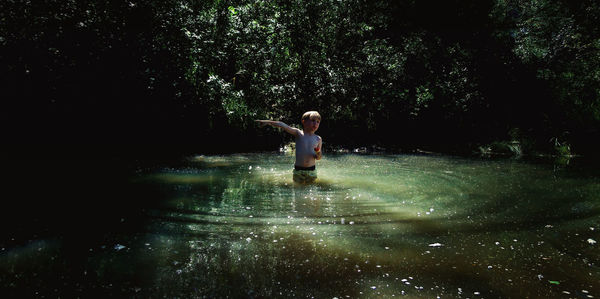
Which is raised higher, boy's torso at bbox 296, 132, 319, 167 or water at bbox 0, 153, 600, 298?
boy's torso at bbox 296, 132, 319, 167

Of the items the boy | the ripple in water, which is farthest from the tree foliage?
the boy

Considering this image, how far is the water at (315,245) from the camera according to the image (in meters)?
2.47

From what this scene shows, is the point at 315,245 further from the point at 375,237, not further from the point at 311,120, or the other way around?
the point at 311,120

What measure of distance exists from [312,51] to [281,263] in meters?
14.7

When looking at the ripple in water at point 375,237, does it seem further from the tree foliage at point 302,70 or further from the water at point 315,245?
the tree foliage at point 302,70

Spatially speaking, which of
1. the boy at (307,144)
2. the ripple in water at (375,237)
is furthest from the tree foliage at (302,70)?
→ the boy at (307,144)

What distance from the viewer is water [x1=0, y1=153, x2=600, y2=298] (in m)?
2.47

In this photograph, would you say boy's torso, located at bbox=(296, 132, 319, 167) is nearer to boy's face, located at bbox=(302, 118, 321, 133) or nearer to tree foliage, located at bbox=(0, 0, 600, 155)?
boy's face, located at bbox=(302, 118, 321, 133)

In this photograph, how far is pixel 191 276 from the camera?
258 centimetres

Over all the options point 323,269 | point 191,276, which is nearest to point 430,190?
point 323,269

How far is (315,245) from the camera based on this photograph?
3.28 metres

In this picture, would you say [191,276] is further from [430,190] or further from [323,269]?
[430,190]

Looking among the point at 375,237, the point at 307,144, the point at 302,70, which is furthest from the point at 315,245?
the point at 302,70

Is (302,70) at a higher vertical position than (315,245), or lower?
higher
